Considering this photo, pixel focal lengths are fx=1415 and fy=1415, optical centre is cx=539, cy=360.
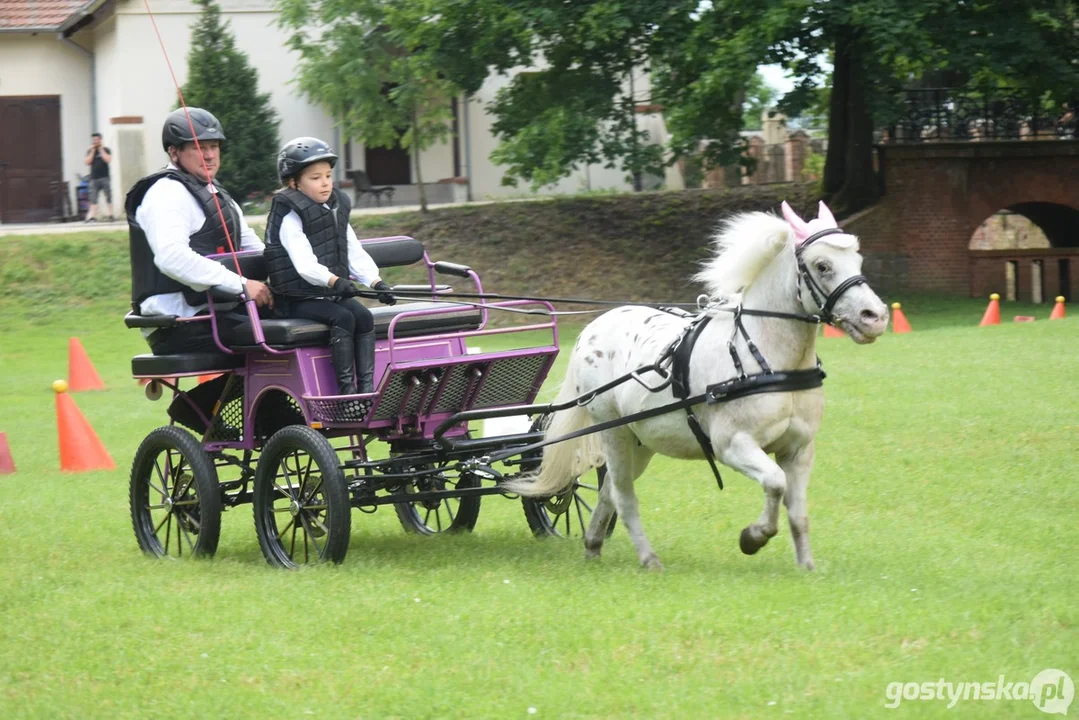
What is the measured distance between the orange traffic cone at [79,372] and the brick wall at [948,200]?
1377 cm

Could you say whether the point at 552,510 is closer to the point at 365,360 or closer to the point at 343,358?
the point at 365,360

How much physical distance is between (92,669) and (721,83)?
646 inches

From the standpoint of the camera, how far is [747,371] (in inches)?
272

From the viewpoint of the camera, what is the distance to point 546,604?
659 centimetres

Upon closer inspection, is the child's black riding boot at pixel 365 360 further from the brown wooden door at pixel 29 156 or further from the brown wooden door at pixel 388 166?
the brown wooden door at pixel 29 156

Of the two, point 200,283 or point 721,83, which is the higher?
point 721,83

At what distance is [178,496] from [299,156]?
2237 mm

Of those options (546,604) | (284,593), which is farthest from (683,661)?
(284,593)

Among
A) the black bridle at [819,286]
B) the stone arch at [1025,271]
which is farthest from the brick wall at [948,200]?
the black bridle at [819,286]

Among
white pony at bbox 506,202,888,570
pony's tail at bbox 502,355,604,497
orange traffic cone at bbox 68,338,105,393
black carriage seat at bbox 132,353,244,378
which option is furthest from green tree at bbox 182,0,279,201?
white pony at bbox 506,202,888,570

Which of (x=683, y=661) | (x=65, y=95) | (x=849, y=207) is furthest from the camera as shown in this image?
(x=65, y=95)

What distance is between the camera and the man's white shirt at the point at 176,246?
26.0 ft

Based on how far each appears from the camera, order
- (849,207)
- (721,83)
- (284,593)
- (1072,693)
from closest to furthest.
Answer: (1072,693), (284,593), (721,83), (849,207)

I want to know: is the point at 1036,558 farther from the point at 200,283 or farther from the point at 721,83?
the point at 721,83
